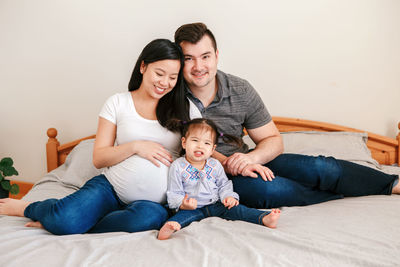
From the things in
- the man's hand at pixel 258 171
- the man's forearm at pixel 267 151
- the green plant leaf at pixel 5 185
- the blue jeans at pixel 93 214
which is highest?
the man's forearm at pixel 267 151

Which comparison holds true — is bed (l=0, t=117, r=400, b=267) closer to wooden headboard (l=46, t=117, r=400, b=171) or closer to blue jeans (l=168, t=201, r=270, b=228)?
blue jeans (l=168, t=201, r=270, b=228)

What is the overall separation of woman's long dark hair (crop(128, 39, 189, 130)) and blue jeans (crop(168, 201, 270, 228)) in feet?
1.25

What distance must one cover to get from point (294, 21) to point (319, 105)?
1.89 feet

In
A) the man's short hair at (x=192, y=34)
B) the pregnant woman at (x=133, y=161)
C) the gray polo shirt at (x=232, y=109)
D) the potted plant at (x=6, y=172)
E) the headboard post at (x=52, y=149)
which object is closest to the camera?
the pregnant woman at (x=133, y=161)

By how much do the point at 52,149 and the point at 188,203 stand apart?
5.02 feet

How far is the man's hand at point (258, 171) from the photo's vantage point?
1380 millimetres

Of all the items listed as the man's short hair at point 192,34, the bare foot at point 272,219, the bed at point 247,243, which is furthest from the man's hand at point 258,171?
the man's short hair at point 192,34

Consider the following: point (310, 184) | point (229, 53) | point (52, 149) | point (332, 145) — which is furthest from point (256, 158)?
point (52, 149)

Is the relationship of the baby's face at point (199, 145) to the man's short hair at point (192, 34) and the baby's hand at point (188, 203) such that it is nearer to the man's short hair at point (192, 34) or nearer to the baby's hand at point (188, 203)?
the baby's hand at point (188, 203)

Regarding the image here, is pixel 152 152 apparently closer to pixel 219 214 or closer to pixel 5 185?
pixel 219 214

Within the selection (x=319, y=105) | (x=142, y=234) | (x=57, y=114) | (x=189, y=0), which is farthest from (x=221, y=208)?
(x=57, y=114)

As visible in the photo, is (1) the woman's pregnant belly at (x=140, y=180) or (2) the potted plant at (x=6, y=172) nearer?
(1) the woman's pregnant belly at (x=140, y=180)

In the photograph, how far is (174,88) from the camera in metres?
1.52

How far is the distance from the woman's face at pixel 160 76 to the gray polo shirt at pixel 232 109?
8.1 inches
